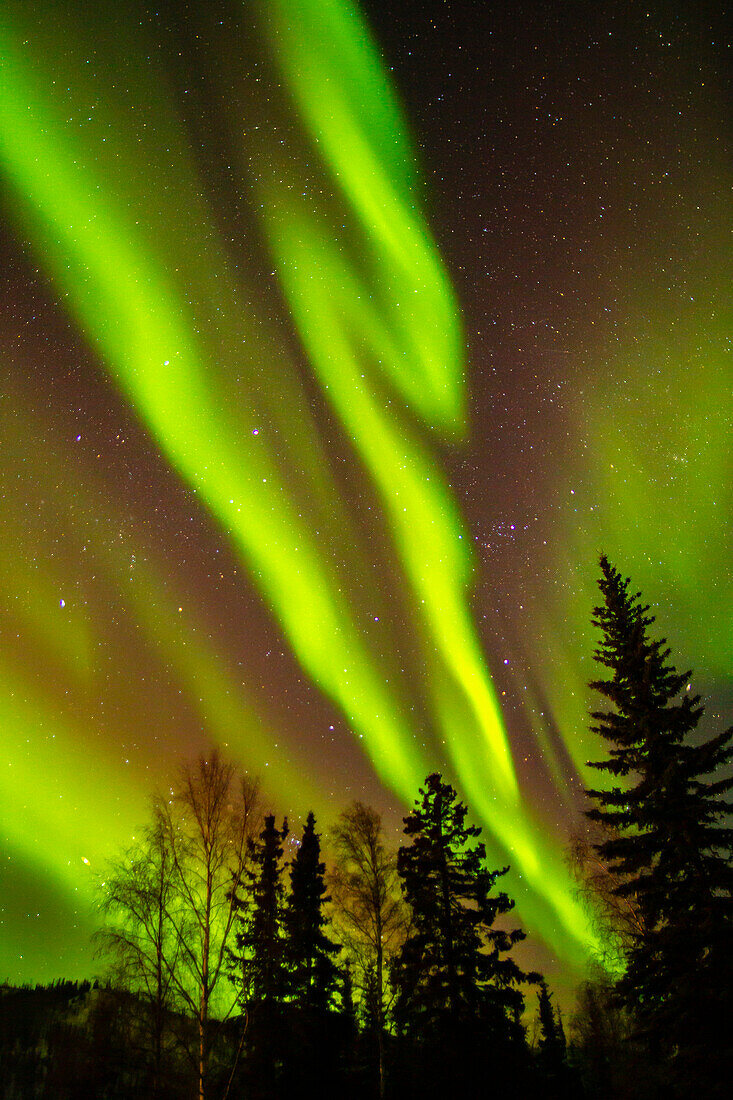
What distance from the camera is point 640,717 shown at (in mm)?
14609

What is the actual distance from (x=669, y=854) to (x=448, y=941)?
970 centimetres

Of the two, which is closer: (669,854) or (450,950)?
(669,854)

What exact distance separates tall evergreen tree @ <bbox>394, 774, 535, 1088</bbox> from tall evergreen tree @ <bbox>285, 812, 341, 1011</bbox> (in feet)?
14.8

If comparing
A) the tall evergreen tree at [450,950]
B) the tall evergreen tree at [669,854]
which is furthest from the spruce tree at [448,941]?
the tall evergreen tree at [669,854]

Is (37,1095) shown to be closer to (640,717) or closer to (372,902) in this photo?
(372,902)

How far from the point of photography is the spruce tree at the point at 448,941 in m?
19.2

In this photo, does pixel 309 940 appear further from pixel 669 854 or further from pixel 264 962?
pixel 669 854

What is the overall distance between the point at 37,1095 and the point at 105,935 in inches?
6110

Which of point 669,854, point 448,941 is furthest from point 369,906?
point 669,854

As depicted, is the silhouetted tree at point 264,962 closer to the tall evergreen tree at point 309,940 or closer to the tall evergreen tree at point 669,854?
the tall evergreen tree at point 309,940

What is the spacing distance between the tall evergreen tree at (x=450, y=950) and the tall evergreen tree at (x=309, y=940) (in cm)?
451

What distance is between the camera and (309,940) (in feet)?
78.6

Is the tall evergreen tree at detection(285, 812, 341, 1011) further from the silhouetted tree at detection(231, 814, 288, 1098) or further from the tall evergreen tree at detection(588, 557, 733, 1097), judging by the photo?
the tall evergreen tree at detection(588, 557, 733, 1097)

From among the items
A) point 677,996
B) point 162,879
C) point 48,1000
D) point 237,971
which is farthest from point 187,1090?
point 48,1000
